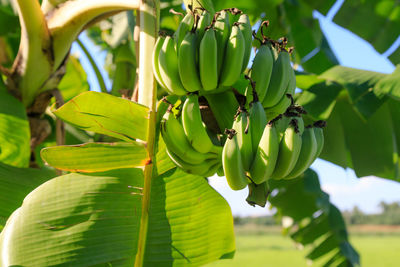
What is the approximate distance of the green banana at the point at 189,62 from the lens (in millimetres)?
733

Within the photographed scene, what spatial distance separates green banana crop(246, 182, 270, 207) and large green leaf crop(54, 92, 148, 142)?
0.98 ft

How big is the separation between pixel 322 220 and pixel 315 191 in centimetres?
41

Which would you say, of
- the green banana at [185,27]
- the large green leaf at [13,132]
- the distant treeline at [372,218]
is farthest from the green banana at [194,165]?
the distant treeline at [372,218]

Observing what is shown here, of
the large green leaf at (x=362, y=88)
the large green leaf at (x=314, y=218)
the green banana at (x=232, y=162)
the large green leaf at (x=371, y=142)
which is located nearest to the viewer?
the green banana at (x=232, y=162)

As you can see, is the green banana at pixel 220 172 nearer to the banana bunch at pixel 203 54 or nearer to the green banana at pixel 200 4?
the banana bunch at pixel 203 54

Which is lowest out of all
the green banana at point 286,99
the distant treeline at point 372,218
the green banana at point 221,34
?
the distant treeline at point 372,218

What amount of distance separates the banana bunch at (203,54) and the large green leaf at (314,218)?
976 millimetres

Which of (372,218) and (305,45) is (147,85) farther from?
(372,218)

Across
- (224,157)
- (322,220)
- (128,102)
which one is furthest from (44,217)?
(322,220)

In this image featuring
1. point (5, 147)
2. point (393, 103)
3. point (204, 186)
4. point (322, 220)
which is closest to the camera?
point (204, 186)

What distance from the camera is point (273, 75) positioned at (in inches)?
30.8

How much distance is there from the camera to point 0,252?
0.79 meters

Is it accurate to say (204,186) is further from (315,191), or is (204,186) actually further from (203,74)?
(315,191)

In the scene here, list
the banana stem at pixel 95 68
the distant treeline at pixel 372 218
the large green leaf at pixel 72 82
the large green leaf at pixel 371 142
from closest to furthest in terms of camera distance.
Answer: the large green leaf at pixel 371 142
the banana stem at pixel 95 68
the large green leaf at pixel 72 82
the distant treeline at pixel 372 218
